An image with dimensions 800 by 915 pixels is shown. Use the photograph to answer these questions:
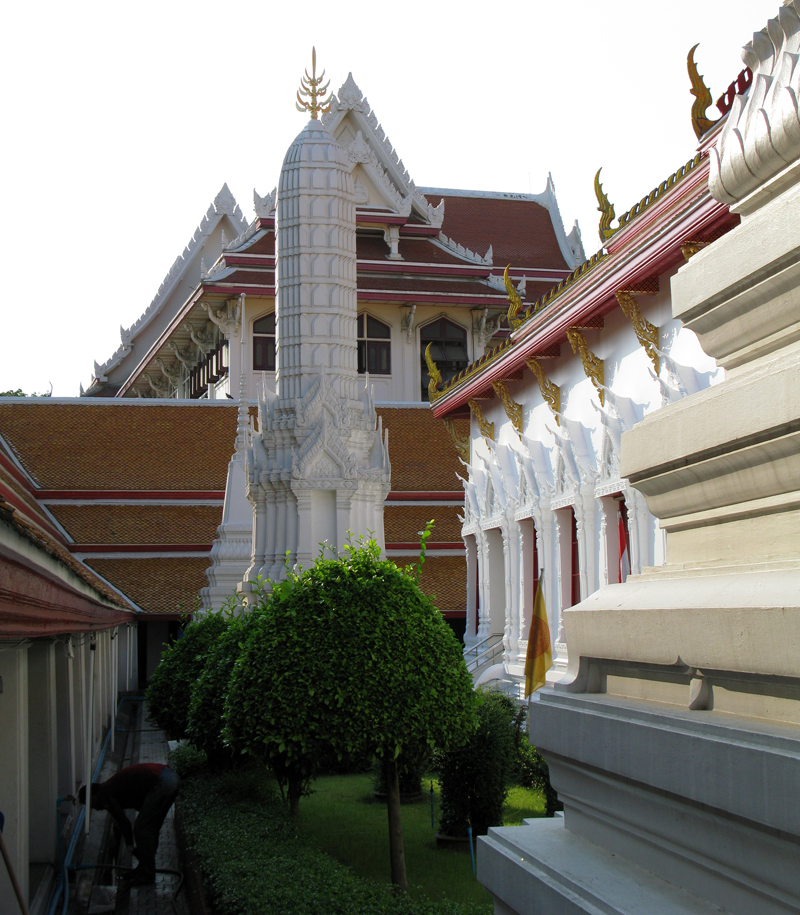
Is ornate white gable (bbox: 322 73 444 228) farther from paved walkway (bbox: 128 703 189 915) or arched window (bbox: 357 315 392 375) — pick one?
paved walkway (bbox: 128 703 189 915)

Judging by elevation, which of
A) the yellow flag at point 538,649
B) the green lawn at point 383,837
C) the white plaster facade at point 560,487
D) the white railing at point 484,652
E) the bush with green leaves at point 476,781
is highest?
the white plaster facade at point 560,487

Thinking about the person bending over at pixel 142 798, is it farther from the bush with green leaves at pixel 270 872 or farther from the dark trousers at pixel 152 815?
the bush with green leaves at pixel 270 872

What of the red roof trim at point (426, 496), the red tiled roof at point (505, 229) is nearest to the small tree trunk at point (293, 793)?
the red roof trim at point (426, 496)

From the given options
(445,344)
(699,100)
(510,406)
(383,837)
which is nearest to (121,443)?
(445,344)

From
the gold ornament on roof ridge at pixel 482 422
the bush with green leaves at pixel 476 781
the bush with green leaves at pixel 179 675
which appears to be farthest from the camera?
the gold ornament on roof ridge at pixel 482 422

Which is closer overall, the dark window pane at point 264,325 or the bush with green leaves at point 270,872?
the bush with green leaves at point 270,872

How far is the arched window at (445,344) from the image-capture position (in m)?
32.8

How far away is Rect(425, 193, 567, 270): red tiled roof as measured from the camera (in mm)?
36781

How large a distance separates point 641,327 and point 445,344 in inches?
822

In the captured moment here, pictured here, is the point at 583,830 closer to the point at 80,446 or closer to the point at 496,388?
the point at 496,388

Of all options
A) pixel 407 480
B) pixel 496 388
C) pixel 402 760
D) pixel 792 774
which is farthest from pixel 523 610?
pixel 792 774

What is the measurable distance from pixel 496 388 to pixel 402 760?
9.50 m

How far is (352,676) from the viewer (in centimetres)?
842

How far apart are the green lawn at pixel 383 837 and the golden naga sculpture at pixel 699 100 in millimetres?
6939
